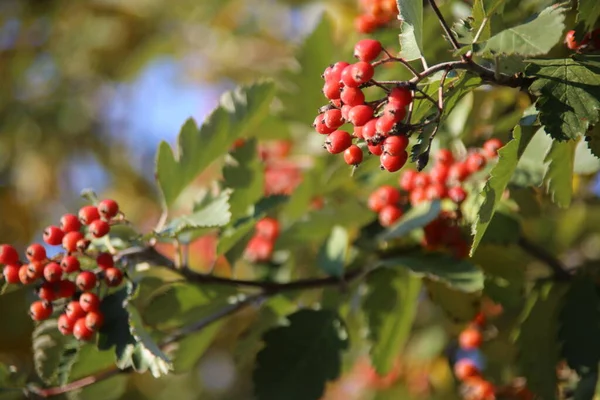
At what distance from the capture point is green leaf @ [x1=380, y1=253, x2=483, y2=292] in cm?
162

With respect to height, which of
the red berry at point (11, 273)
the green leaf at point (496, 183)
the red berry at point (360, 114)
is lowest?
the red berry at point (11, 273)

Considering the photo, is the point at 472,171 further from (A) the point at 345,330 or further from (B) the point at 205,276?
(B) the point at 205,276

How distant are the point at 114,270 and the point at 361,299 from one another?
0.72 m

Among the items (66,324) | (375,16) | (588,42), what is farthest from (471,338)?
(66,324)

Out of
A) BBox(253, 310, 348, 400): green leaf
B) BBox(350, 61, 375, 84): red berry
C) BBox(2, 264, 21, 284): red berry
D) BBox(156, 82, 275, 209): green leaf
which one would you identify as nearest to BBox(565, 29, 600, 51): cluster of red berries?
BBox(350, 61, 375, 84): red berry

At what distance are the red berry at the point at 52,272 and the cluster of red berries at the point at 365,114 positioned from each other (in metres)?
0.66

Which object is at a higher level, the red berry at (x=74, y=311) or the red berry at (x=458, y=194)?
the red berry at (x=74, y=311)

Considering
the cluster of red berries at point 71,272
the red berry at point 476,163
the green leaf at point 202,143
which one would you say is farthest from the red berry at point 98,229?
the red berry at point 476,163

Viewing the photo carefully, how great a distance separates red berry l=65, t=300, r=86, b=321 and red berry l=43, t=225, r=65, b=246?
0.14 m

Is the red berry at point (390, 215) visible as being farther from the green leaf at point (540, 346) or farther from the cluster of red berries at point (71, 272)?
the cluster of red berries at point (71, 272)

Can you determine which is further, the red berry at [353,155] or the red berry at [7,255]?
the red berry at [7,255]

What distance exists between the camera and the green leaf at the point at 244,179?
1.90 meters

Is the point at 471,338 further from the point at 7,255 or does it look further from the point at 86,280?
the point at 7,255

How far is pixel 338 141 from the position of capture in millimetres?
1180
